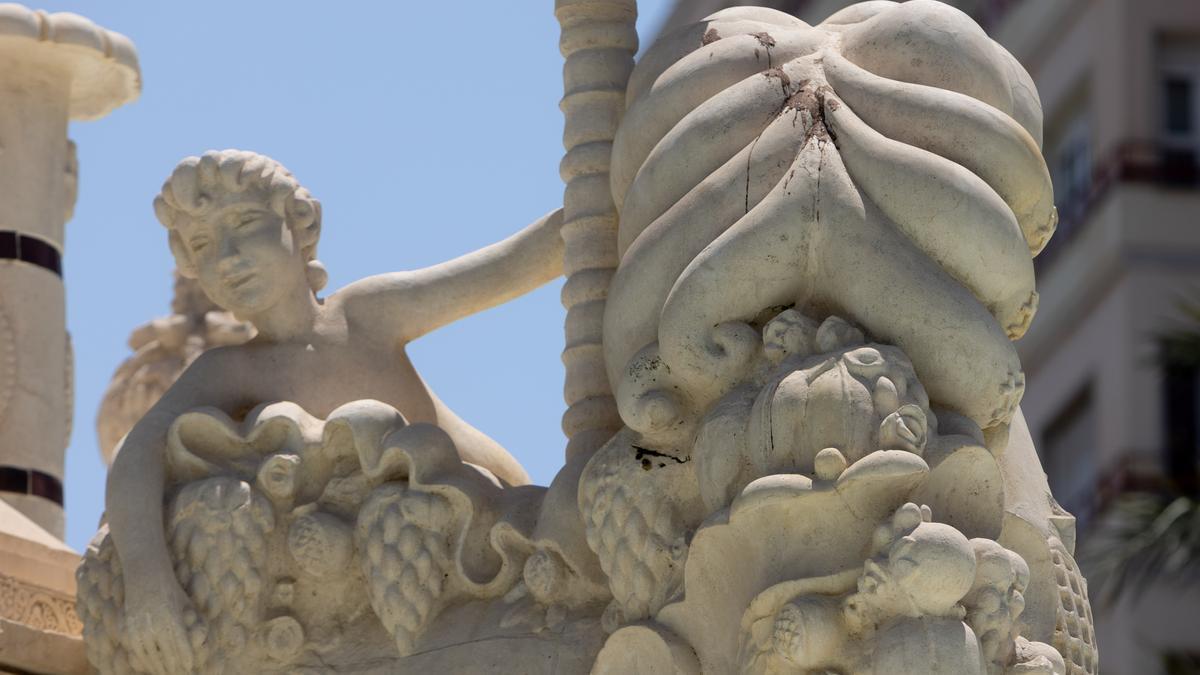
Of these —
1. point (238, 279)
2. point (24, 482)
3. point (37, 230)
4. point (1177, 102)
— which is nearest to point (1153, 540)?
point (37, 230)

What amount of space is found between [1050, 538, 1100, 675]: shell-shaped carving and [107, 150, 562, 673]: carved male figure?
5.79 feet

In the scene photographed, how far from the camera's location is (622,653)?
7.92 metres

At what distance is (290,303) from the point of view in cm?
898

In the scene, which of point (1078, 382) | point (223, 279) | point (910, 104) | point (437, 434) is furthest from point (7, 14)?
point (1078, 382)

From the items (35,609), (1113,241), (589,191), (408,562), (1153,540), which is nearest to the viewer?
(408,562)

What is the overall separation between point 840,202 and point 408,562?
5.01 ft

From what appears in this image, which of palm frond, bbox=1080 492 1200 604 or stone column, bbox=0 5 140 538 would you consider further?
palm frond, bbox=1080 492 1200 604

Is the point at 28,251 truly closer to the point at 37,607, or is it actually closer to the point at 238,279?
the point at 37,607

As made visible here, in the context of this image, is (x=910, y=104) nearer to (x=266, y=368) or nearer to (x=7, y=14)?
(x=266, y=368)

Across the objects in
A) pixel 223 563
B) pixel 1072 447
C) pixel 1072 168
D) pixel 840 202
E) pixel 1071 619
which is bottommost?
pixel 1071 619

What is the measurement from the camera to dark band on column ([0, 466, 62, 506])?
10648 mm

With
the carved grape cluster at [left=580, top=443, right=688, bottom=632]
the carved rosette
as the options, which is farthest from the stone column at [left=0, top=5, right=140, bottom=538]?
the carved grape cluster at [left=580, top=443, right=688, bottom=632]

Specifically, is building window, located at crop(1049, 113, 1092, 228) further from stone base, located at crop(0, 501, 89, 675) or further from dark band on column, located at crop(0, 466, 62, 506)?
stone base, located at crop(0, 501, 89, 675)

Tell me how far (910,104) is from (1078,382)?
25059 mm
